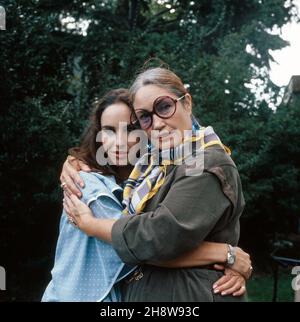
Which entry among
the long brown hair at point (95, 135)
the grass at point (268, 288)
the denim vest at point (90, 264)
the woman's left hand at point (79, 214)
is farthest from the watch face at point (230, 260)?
the grass at point (268, 288)

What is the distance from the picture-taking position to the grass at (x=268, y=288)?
5730 millimetres

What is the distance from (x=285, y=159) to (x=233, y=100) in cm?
114

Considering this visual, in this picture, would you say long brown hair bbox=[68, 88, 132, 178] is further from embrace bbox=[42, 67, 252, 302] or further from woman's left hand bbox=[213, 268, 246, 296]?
woman's left hand bbox=[213, 268, 246, 296]

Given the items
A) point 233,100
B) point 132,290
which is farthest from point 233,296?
point 233,100

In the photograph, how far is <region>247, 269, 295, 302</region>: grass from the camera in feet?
18.8

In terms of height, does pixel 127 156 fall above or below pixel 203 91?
below

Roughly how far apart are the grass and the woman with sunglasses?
13.5ft

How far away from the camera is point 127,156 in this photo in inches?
78.5

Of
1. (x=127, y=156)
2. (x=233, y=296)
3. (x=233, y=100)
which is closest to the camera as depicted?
(x=233, y=296)

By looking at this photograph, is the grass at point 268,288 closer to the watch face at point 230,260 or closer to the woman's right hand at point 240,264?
the woman's right hand at point 240,264

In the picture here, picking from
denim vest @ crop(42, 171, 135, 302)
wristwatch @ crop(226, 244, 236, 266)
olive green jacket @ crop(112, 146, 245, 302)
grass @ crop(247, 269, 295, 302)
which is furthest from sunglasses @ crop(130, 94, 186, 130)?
grass @ crop(247, 269, 295, 302)

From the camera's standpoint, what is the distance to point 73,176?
187 cm

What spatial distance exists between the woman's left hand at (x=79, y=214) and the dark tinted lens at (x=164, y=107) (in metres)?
0.48

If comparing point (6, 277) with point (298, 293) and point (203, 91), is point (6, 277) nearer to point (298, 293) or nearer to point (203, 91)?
point (203, 91)
